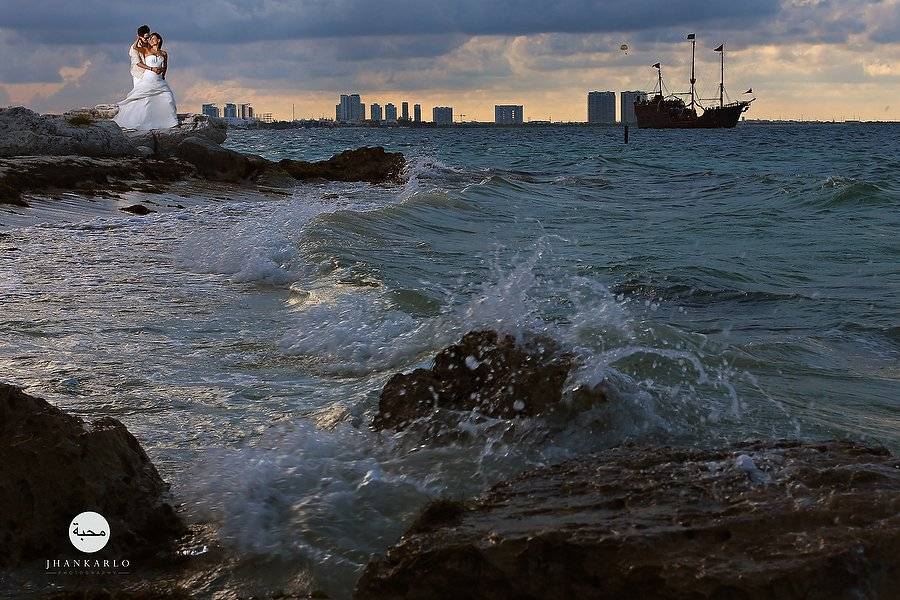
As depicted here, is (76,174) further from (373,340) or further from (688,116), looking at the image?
(688,116)

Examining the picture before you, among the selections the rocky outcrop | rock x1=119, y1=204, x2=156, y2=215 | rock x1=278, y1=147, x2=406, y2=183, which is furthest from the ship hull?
the rocky outcrop

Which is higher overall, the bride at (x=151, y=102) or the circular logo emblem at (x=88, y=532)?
the bride at (x=151, y=102)

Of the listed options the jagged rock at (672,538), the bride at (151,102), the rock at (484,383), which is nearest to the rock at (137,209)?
the bride at (151,102)

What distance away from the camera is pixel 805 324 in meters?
7.82

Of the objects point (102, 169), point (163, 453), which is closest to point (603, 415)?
point (163, 453)

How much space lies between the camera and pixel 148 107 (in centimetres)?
2475

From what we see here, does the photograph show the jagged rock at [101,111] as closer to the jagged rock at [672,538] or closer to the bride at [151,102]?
the bride at [151,102]

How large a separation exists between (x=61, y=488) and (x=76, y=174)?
14.8 meters

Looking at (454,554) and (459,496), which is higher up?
(454,554)

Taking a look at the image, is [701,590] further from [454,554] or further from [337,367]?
[337,367]

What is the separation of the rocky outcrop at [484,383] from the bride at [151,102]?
2064 centimetres

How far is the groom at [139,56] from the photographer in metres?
22.5

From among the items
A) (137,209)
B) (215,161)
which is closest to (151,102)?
(215,161)

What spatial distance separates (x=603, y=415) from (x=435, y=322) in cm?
274
